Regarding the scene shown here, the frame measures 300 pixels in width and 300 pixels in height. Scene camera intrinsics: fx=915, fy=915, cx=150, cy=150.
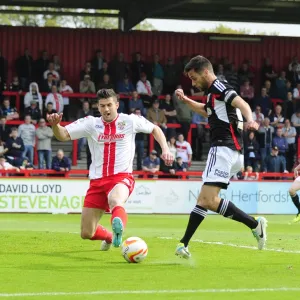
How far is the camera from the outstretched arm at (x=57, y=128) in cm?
1114

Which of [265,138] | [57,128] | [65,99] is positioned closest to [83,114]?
[65,99]

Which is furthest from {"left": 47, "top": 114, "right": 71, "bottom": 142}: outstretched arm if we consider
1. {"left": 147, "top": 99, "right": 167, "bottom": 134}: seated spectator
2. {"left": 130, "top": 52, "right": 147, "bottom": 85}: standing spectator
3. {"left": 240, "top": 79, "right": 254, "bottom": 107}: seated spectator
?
{"left": 240, "top": 79, "right": 254, "bottom": 107}: seated spectator

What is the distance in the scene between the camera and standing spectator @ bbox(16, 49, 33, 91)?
104ft

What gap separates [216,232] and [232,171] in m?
6.75

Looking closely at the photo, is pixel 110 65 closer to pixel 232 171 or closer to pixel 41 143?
pixel 41 143

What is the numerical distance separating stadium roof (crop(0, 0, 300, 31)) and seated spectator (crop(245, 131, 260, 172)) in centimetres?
586

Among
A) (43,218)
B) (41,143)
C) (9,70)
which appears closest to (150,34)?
(9,70)

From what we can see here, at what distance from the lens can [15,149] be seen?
91.0 feet

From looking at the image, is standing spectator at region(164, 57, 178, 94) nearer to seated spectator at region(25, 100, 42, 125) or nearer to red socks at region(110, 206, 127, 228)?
seated spectator at region(25, 100, 42, 125)

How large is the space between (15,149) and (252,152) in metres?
8.25

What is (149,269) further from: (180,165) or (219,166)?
(180,165)

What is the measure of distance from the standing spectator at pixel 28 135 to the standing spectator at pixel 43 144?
0.19 m

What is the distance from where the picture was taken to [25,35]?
118ft

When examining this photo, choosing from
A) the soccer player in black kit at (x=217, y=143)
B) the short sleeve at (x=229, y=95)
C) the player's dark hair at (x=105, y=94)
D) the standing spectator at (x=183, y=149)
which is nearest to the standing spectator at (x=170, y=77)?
the standing spectator at (x=183, y=149)
